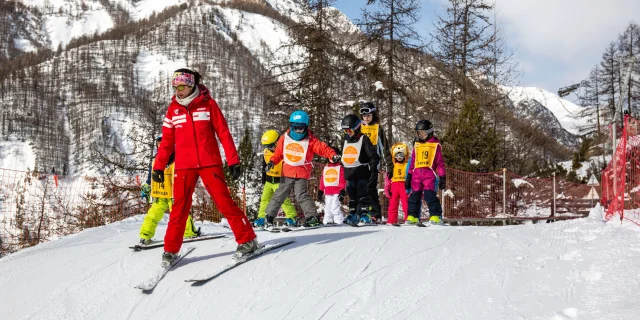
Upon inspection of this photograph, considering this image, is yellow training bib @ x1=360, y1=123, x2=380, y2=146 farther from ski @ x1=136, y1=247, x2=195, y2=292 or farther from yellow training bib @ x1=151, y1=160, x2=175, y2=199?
ski @ x1=136, y1=247, x2=195, y2=292

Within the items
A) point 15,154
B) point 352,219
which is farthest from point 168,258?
point 15,154

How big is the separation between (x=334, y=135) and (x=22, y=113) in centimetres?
18443

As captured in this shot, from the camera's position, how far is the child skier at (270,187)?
8.01 metres

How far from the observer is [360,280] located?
4566 mm

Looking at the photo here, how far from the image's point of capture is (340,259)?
523 cm

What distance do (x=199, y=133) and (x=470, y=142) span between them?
15.7m

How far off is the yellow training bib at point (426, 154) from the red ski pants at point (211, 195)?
394 centimetres

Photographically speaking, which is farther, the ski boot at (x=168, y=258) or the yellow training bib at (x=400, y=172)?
the yellow training bib at (x=400, y=172)

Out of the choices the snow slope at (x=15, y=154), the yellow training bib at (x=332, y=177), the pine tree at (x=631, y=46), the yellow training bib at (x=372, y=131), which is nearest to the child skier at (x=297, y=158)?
the yellow training bib at (x=332, y=177)

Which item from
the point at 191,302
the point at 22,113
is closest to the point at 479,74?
the point at 191,302

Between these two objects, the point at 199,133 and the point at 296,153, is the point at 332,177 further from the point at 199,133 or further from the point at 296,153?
the point at 199,133

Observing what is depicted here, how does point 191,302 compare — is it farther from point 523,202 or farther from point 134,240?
point 523,202

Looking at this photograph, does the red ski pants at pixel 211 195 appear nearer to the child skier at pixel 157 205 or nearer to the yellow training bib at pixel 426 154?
the child skier at pixel 157 205

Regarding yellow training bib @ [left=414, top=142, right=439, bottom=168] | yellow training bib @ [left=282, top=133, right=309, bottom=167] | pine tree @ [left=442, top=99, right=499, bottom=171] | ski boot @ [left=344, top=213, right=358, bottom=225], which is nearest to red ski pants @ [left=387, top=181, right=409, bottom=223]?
yellow training bib @ [left=414, top=142, right=439, bottom=168]
